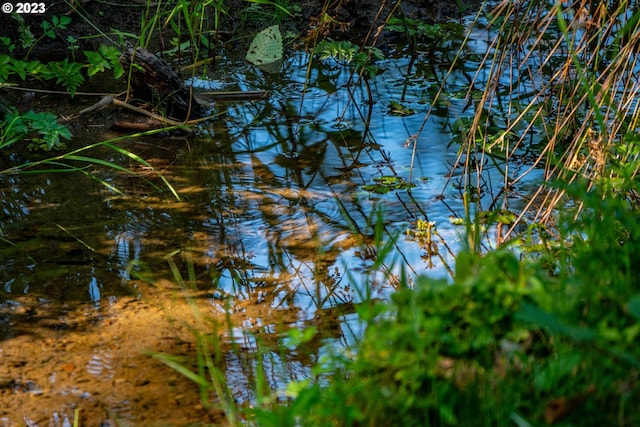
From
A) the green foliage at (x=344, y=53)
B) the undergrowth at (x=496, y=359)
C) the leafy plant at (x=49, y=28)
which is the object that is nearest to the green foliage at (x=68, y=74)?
the leafy plant at (x=49, y=28)

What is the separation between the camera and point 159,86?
4316mm

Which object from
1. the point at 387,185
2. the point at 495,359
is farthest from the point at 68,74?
the point at 495,359

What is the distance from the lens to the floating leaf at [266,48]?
5.08 meters

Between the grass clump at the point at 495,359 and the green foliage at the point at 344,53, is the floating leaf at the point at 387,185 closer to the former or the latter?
the green foliage at the point at 344,53

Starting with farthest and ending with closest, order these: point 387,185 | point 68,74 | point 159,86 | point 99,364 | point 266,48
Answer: point 266,48 < point 68,74 < point 159,86 < point 387,185 < point 99,364

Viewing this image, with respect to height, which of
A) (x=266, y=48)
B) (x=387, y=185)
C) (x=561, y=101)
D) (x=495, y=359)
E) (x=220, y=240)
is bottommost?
(x=495, y=359)

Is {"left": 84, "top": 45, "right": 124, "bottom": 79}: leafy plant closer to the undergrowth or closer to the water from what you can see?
the water

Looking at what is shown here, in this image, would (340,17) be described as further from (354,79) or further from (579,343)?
(579,343)

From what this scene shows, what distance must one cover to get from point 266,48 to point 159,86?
1.03 m

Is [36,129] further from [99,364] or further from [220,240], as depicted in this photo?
[99,364]

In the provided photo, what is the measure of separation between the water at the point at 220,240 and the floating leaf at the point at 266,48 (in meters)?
0.58

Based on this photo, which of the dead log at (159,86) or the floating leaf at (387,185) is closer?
the floating leaf at (387,185)

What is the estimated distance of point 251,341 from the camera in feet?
8.37

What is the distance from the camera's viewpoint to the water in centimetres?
246
